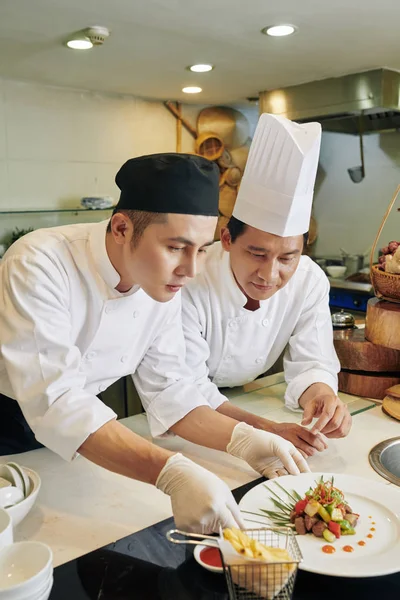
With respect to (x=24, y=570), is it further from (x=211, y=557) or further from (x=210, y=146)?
(x=210, y=146)

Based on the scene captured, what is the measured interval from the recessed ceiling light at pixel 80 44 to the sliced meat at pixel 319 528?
240 cm

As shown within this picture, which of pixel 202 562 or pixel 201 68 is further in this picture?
pixel 201 68

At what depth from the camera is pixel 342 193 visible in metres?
4.56

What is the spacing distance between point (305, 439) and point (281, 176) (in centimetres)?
76

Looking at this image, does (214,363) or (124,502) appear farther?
(214,363)

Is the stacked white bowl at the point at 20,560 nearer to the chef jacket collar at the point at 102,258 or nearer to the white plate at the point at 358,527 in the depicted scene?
the white plate at the point at 358,527

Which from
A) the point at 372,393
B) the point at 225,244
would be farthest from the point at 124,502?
the point at 372,393

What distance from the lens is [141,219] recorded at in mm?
1272

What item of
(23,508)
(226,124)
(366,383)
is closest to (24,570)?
(23,508)

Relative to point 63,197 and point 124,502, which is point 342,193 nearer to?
point 63,197

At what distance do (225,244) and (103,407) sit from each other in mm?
792

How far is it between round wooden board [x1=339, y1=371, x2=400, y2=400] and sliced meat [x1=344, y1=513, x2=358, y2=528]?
86 cm

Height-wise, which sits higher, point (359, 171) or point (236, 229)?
point (359, 171)

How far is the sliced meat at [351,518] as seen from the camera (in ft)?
3.71
